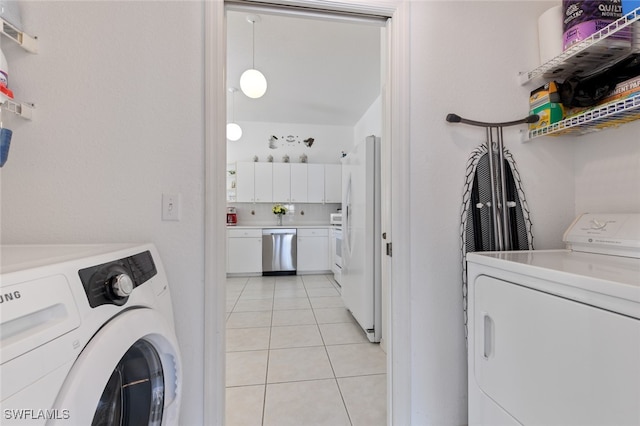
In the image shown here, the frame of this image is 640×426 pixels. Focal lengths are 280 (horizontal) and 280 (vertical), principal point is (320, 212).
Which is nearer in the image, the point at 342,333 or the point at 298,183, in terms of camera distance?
the point at 342,333

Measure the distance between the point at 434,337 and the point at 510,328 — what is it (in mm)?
436

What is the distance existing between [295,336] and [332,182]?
11.0ft

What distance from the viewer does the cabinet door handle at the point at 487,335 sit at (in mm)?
1069

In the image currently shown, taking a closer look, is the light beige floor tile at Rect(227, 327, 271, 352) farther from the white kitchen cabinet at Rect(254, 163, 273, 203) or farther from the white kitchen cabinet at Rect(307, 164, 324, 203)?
the white kitchen cabinet at Rect(307, 164, 324, 203)

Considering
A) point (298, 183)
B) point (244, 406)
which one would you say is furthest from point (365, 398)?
point (298, 183)

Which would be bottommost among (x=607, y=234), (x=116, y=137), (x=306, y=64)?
(x=607, y=234)

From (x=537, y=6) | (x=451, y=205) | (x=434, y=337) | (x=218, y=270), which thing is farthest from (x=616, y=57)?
(x=218, y=270)

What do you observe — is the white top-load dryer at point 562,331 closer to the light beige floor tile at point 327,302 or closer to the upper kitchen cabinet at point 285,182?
the light beige floor tile at point 327,302

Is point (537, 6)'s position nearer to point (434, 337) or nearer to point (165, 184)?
point (434, 337)

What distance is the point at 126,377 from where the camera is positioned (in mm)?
775

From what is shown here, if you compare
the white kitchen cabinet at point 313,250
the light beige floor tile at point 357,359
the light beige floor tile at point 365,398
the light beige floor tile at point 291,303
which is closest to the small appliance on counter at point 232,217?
the white kitchen cabinet at point 313,250

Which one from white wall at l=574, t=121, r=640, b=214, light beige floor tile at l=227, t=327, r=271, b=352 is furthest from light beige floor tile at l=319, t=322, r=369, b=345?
white wall at l=574, t=121, r=640, b=214

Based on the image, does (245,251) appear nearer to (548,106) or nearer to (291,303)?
(291,303)

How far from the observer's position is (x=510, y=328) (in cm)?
97
